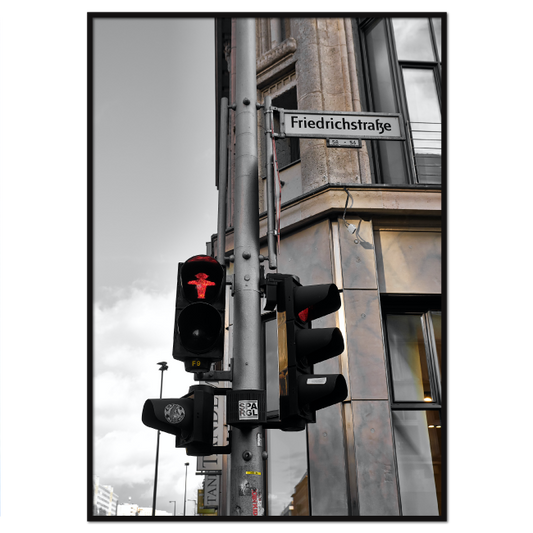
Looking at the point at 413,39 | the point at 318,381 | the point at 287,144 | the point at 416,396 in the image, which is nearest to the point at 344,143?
the point at 318,381

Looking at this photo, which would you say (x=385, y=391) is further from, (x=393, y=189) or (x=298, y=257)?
(x=393, y=189)

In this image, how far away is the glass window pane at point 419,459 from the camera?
8.16 metres

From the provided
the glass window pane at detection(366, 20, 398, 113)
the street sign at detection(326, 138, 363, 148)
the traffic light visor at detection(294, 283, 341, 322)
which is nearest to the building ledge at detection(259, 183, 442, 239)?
the glass window pane at detection(366, 20, 398, 113)

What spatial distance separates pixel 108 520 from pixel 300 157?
8269mm

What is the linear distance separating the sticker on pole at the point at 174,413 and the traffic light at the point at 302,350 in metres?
0.76

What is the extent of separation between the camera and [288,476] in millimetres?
8781

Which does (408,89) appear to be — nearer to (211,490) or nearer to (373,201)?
(373,201)

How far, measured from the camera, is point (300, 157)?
10859mm

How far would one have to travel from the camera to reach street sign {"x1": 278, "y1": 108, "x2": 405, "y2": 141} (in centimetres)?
587

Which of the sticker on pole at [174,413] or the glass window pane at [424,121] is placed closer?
the sticker on pole at [174,413]

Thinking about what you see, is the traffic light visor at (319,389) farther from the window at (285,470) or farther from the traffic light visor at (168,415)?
the window at (285,470)

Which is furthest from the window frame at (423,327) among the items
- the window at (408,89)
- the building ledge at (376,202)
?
the window at (408,89)

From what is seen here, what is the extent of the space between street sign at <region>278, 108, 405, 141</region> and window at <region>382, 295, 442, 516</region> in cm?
389
